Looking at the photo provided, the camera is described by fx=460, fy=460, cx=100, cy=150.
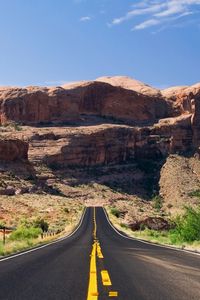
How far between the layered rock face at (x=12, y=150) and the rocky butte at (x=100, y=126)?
0.27m

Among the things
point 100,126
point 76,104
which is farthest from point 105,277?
point 76,104

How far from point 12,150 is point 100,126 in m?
39.3

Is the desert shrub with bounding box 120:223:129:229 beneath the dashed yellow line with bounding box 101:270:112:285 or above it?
beneath

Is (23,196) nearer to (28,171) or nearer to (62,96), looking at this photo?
(28,171)

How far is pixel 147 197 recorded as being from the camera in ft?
388

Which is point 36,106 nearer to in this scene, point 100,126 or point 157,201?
point 100,126

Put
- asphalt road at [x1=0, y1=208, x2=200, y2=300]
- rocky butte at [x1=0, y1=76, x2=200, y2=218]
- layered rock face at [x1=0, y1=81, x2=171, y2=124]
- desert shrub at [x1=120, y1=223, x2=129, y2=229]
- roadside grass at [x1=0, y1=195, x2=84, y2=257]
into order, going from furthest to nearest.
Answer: layered rock face at [x1=0, y1=81, x2=171, y2=124] → rocky butte at [x1=0, y1=76, x2=200, y2=218] → desert shrub at [x1=120, y1=223, x2=129, y2=229] → roadside grass at [x1=0, y1=195, x2=84, y2=257] → asphalt road at [x1=0, y1=208, x2=200, y2=300]

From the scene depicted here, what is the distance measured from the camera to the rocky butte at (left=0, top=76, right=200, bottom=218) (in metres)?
125

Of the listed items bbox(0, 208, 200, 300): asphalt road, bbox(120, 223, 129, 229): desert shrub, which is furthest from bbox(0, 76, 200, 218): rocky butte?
bbox(0, 208, 200, 300): asphalt road

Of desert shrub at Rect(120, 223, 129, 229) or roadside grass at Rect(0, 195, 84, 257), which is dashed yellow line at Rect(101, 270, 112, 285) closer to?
roadside grass at Rect(0, 195, 84, 257)

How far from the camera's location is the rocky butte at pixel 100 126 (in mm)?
125250

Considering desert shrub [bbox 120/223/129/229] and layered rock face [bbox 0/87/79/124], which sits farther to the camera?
layered rock face [bbox 0/87/79/124]

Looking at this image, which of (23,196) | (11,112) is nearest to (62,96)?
(11,112)

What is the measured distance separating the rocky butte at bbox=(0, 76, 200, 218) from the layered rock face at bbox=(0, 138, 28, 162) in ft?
0.89
